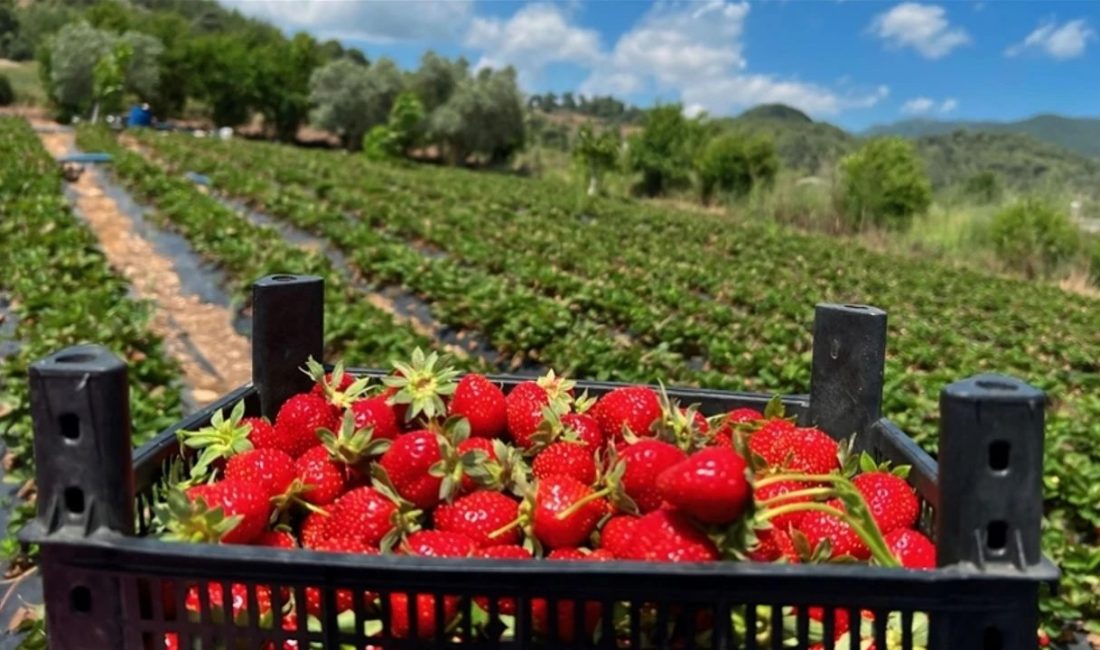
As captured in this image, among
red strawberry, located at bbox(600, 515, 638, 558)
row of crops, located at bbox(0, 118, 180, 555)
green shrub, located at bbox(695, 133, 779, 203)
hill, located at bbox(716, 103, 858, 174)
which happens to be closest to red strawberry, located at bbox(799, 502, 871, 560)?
red strawberry, located at bbox(600, 515, 638, 558)

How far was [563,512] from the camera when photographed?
1.12 meters

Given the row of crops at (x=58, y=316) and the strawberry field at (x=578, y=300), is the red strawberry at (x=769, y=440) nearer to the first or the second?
Answer: the strawberry field at (x=578, y=300)

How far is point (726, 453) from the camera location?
986mm

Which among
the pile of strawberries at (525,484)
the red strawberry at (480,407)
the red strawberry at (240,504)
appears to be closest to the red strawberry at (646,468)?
the pile of strawberries at (525,484)

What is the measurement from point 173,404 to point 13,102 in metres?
56.8

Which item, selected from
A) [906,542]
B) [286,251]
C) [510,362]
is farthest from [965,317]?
[906,542]

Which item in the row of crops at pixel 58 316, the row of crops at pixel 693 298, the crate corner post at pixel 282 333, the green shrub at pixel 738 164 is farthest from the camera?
the green shrub at pixel 738 164

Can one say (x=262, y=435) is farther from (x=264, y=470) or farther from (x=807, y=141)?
(x=807, y=141)

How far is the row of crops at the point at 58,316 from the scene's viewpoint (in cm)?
421

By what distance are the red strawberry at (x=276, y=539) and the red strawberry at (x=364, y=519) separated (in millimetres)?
48

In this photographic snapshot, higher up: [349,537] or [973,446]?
[973,446]

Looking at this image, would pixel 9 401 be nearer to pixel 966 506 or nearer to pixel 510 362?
pixel 510 362

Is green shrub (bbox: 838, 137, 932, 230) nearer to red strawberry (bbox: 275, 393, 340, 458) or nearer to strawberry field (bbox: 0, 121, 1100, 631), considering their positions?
strawberry field (bbox: 0, 121, 1100, 631)

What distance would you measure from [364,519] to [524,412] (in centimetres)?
33
